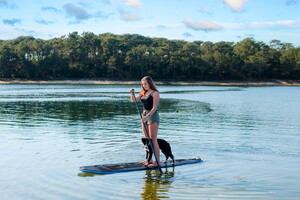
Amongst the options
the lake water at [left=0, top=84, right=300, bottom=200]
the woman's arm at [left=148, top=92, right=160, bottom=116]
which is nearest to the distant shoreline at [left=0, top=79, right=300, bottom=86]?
the lake water at [left=0, top=84, right=300, bottom=200]

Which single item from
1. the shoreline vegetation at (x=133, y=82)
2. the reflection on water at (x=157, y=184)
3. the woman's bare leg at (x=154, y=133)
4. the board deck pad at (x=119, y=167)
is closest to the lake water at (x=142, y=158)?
the reflection on water at (x=157, y=184)

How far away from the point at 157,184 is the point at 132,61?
109 metres

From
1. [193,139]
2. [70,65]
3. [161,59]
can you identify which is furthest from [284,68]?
[193,139]

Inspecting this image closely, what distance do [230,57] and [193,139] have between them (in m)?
110

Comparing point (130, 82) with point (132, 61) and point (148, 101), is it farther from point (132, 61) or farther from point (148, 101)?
point (148, 101)

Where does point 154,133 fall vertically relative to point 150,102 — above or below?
below

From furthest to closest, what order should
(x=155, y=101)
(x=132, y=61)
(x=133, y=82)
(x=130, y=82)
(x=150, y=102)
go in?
(x=132, y=61) < (x=133, y=82) < (x=130, y=82) < (x=150, y=102) < (x=155, y=101)

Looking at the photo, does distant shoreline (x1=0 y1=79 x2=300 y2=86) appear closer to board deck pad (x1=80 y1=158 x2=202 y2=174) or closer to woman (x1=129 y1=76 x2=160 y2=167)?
board deck pad (x1=80 y1=158 x2=202 y2=174)

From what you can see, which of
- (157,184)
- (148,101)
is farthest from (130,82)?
(157,184)

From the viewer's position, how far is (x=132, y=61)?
4611 inches

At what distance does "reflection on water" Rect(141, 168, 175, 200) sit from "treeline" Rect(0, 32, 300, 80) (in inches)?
4161

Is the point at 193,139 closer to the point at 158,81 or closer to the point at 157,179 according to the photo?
the point at 157,179

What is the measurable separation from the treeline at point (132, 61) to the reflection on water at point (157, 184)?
10568cm

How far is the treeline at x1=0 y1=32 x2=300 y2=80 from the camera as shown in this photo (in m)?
115
